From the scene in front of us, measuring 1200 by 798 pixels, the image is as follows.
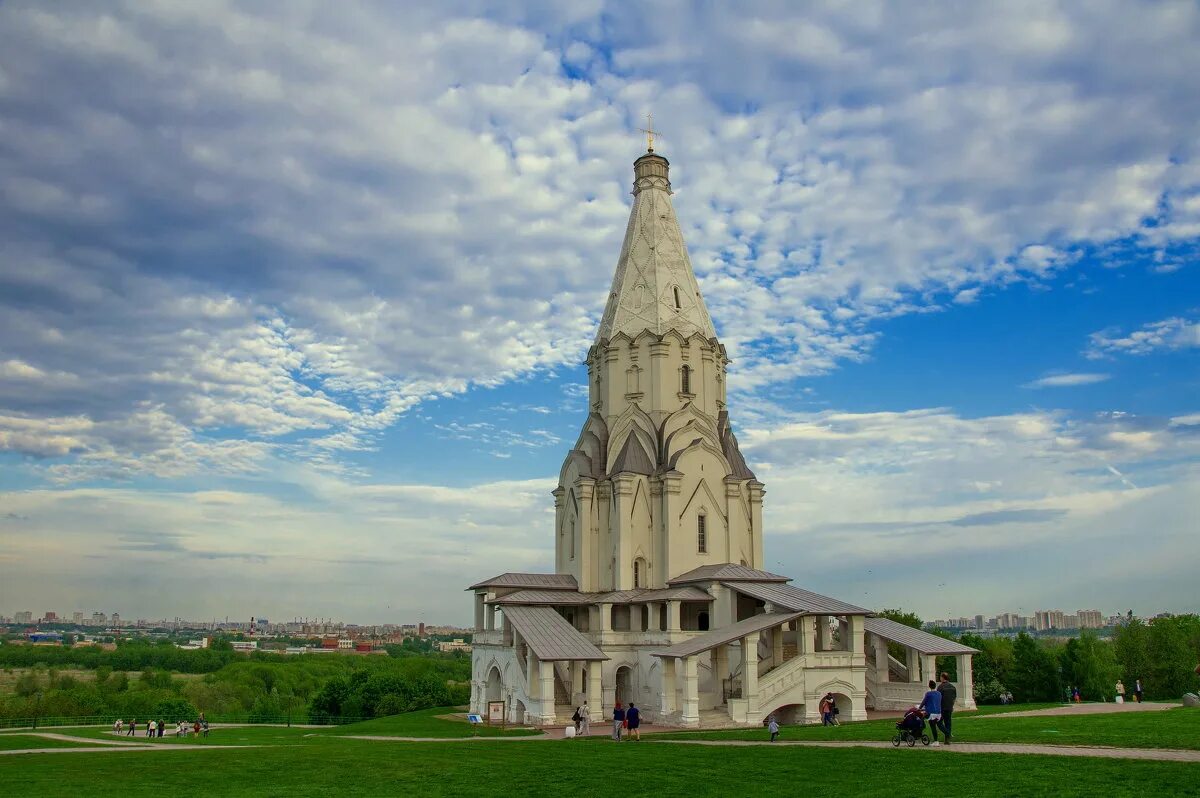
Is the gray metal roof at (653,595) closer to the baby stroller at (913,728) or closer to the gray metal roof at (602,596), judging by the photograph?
the gray metal roof at (602,596)

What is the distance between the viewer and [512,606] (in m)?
37.5

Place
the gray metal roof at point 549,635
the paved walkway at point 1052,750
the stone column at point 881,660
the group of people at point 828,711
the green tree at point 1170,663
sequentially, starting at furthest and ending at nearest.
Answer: the green tree at point 1170,663
the stone column at point 881,660
the gray metal roof at point 549,635
the group of people at point 828,711
the paved walkway at point 1052,750

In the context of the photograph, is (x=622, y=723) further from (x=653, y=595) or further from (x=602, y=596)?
(x=602, y=596)

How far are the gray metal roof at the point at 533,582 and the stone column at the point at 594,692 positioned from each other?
292 inches

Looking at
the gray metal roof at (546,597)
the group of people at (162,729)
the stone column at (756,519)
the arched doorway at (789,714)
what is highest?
the stone column at (756,519)

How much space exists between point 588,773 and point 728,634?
14376 millimetres

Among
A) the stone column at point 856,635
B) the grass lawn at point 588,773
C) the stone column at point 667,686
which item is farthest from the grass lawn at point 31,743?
the stone column at point 856,635

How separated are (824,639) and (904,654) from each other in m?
9.00

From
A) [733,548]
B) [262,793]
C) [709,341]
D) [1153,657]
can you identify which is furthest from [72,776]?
[1153,657]

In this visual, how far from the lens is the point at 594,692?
107 feet

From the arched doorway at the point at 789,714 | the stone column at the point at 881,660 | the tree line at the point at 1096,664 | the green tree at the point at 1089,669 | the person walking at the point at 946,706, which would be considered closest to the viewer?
the person walking at the point at 946,706

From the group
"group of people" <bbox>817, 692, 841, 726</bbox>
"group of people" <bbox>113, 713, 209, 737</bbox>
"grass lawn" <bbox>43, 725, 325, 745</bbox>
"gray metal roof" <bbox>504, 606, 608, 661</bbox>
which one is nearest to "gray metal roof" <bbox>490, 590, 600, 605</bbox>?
"gray metal roof" <bbox>504, 606, 608, 661</bbox>

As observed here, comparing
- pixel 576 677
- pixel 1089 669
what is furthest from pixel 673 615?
pixel 1089 669

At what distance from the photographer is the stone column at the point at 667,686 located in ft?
104
